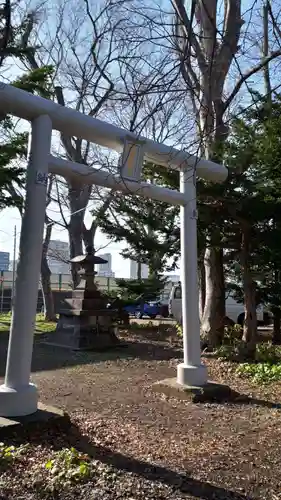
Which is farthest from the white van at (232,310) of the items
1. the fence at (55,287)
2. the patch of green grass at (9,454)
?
the patch of green grass at (9,454)

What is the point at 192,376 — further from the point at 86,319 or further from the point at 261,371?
the point at 86,319

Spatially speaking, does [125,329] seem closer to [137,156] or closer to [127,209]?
[127,209]

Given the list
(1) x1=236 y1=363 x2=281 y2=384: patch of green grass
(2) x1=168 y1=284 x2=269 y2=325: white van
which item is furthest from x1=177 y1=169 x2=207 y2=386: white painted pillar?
(2) x1=168 y1=284 x2=269 y2=325: white van

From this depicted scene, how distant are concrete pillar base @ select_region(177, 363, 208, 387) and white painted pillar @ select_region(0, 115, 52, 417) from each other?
97.7 inches

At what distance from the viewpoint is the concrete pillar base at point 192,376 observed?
6384mm

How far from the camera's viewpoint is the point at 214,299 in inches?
430

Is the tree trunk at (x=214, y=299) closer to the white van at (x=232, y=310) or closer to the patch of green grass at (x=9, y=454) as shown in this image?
the white van at (x=232, y=310)

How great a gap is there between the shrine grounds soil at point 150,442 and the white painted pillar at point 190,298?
1.58 feet

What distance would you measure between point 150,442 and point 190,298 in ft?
8.04

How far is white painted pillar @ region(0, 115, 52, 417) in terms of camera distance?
4.46m

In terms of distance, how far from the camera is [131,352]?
11.1 m

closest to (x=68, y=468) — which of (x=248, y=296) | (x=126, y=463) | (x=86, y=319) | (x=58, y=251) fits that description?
(x=126, y=463)

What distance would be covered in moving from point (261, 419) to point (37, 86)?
5.70m

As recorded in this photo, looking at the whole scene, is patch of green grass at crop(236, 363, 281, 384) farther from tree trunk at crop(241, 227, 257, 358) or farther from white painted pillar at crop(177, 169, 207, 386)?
white painted pillar at crop(177, 169, 207, 386)
